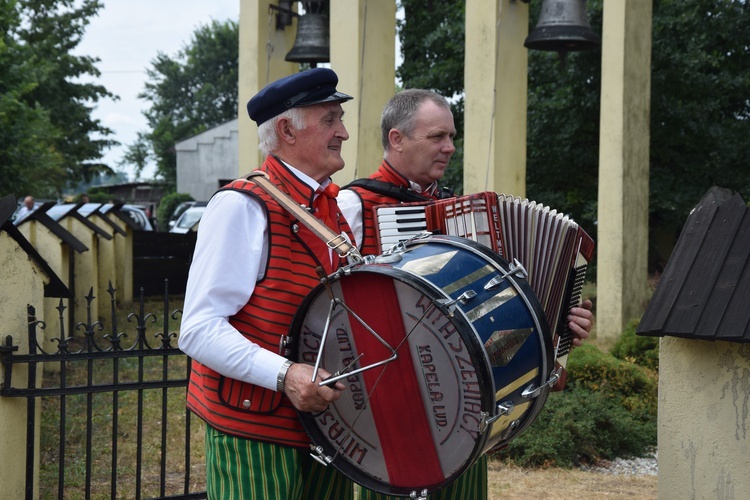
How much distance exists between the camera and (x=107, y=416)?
7.95 meters

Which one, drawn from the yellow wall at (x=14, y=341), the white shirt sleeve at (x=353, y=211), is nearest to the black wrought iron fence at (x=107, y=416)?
the yellow wall at (x=14, y=341)

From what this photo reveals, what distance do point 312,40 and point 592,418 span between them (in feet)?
20.3

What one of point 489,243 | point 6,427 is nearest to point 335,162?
point 489,243

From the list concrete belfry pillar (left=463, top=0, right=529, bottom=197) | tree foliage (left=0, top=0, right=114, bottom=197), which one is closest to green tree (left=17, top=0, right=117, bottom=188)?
tree foliage (left=0, top=0, right=114, bottom=197)

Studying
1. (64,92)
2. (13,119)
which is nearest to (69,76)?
(64,92)

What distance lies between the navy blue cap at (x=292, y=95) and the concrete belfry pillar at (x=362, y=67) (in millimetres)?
7420

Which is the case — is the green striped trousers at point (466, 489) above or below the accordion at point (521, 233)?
below

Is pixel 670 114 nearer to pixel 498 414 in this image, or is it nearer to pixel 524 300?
pixel 524 300

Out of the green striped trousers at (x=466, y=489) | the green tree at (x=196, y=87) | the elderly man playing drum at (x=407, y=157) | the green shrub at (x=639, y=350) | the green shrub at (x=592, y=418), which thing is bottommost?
the green shrub at (x=592, y=418)

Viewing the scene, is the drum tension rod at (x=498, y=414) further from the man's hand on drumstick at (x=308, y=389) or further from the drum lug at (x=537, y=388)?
the man's hand on drumstick at (x=308, y=389)

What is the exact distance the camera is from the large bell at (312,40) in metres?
11.1

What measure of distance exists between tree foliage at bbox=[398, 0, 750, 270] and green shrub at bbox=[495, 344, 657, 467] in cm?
645

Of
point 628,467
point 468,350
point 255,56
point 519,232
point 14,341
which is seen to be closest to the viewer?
point 468,350

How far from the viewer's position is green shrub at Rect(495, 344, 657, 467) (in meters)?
6.26
